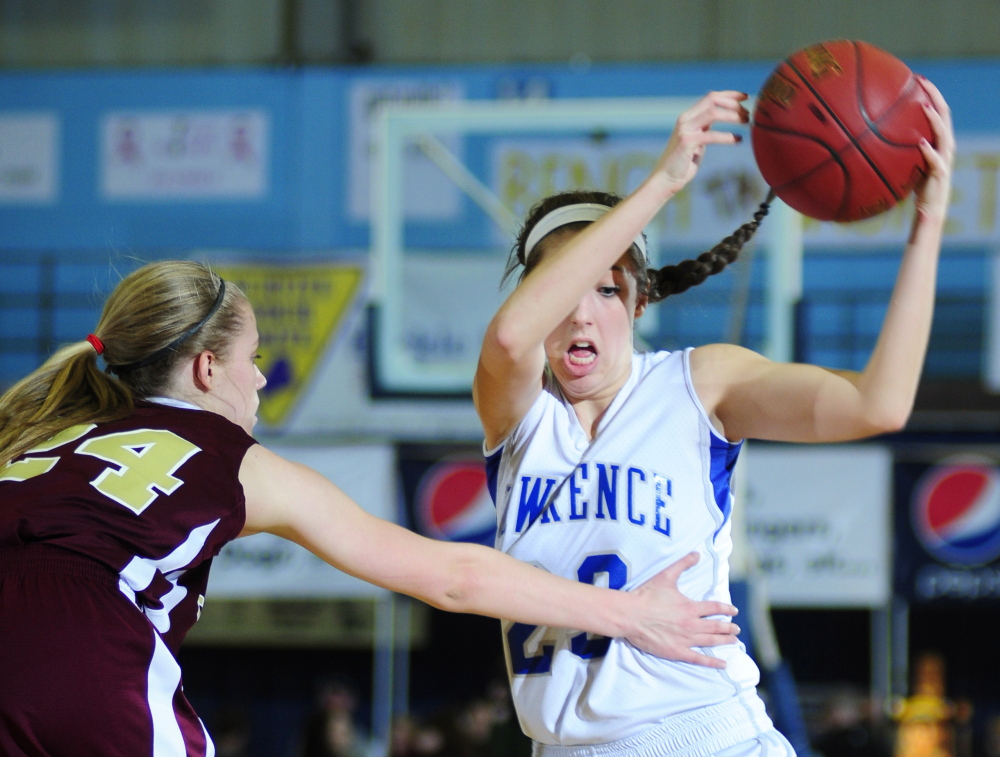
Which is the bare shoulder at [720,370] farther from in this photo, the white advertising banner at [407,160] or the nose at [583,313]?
the white advertising banner at [407,160]

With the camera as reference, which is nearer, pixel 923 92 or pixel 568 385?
pixel 923 92

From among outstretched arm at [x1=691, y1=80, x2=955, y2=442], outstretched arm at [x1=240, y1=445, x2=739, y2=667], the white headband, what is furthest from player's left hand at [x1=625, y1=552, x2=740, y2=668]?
the white headband

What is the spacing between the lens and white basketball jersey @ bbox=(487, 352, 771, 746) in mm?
2023

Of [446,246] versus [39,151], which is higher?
[39,151]

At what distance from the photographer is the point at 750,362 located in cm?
209

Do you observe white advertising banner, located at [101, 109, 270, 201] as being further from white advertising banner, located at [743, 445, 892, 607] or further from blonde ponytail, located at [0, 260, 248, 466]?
blonde ponytail, located at [0, 260, 248, 466]

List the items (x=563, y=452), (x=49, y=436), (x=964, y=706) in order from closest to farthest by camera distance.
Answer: (x=49, y=436) < (x=563, y=452) < (x=964, y=706)

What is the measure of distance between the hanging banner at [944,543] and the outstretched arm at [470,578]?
588 cm

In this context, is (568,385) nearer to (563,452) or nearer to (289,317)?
(563,452)

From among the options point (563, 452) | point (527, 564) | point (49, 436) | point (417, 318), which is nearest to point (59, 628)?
point (49, 436)

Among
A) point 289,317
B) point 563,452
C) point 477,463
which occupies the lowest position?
point 477,463

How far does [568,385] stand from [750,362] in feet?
1.16

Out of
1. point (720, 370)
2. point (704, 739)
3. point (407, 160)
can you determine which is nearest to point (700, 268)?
point (720, 370)

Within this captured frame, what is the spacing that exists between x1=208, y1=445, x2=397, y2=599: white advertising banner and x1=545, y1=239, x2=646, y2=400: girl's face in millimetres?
5759
